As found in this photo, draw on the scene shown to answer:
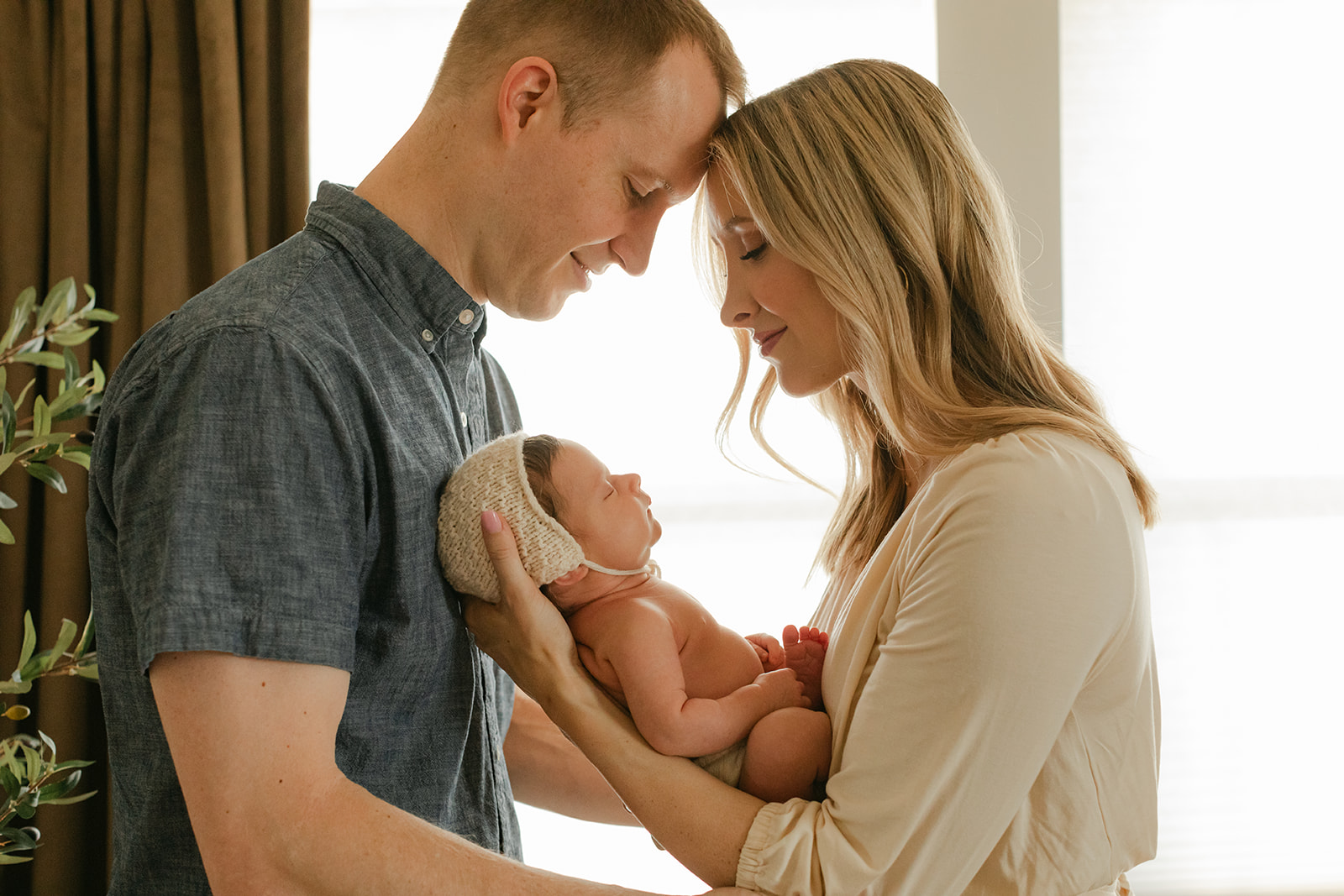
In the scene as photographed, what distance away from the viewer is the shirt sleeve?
90 centimetres

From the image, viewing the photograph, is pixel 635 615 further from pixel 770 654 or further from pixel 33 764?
pixel 33 764

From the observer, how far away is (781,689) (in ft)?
4.30

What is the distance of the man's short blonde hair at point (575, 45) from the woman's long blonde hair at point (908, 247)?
0.60ft

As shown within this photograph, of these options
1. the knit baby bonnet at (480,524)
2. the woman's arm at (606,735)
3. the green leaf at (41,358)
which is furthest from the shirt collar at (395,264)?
the green leaf at (41,358)

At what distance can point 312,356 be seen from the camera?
1007 mm

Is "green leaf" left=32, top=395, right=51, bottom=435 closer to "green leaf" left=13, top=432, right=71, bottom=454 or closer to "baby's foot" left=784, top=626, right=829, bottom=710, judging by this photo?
"green leaf" left=13, top=432, right=71, bottom=454

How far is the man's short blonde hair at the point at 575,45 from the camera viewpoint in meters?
1.27

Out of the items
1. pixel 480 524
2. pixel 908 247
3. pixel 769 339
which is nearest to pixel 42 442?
pixel 480 524

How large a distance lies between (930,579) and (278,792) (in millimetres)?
746

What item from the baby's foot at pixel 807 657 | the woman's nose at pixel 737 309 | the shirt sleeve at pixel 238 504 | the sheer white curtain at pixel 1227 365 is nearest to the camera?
the shirt sleeve at pixel 238 504

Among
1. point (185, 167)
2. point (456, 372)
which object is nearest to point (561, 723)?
point (456, 372)

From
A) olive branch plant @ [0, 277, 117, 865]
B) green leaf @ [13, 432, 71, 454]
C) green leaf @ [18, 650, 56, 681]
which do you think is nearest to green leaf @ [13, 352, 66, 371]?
olive branch plant @ [0, 277, 117, 865]

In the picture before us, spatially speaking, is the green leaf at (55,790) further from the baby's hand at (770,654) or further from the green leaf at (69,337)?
the baby's hand at (770,654)

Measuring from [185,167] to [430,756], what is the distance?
1692 mm
